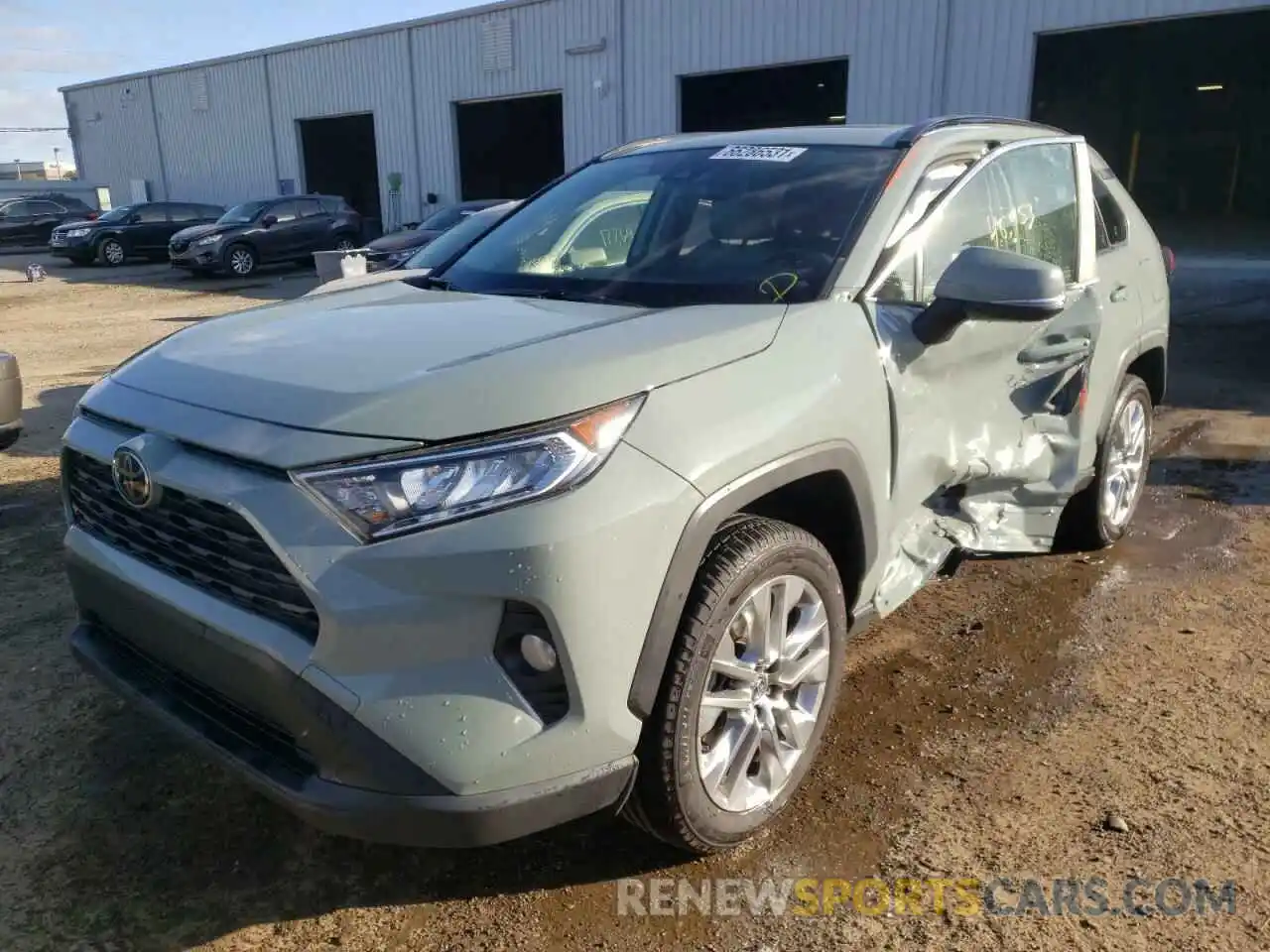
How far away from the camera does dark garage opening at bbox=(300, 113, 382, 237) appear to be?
2894 centimetres

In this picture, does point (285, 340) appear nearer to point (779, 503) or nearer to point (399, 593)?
point (399, 593)

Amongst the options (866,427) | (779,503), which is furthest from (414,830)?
(866,427)

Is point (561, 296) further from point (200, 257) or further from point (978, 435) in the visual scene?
point (200, 257)

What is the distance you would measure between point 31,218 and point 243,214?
1312cm

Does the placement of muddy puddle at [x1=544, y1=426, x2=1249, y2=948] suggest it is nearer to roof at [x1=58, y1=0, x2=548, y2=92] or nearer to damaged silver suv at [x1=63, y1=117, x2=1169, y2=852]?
damaged silver suv at [x1=63, y1=117, x2=1169, y2=852]

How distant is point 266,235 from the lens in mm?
19891

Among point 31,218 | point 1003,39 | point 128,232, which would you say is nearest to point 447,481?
point 1003,39

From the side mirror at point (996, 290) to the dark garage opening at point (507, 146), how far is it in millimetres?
22627

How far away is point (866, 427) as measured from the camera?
2.64 metres

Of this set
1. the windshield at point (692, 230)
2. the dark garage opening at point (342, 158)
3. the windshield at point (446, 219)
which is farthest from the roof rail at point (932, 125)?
the dark garage opening at point (342, 158)

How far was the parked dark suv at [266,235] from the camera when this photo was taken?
63.3ft

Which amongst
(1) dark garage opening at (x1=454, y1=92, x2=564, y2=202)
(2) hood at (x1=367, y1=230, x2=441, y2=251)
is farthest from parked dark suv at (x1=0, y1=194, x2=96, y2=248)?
(2) hood at (x1=367, y1=230, x2=441, y2=251)

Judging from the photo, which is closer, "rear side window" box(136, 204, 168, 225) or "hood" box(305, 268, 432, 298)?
"hood" box(305, 268, 432, 298)
